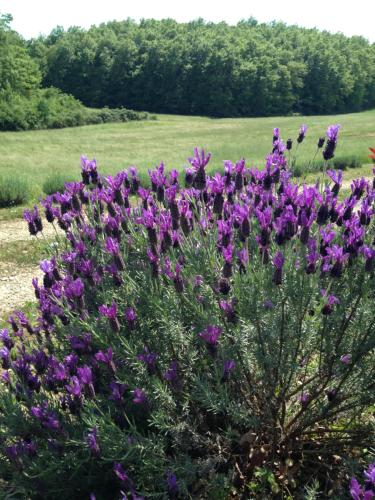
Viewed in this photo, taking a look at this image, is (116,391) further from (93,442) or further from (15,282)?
(15,282)

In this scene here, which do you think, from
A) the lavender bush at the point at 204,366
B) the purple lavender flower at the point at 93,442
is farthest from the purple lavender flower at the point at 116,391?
the purple lavender flower at the point at 93,442

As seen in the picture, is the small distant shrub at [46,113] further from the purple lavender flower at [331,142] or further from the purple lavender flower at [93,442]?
the purple lavender flower at [93,442]

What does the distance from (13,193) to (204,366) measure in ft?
30.2

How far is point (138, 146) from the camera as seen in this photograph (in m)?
28.2

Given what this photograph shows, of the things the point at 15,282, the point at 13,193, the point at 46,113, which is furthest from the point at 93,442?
the point at 46,113

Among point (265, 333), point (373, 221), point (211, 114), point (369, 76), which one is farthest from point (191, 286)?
point (369, 76)

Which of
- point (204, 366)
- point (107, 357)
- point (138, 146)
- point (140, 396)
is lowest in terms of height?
point (138, 146)

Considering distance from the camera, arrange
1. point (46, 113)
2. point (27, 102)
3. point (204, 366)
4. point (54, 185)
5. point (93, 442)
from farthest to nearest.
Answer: point (46, 113) < point (27, 102) < point (54, 185) < point (204, 366) < point (93, 442)

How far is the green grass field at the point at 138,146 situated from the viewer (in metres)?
17.4

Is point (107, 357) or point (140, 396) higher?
point (107, 357)

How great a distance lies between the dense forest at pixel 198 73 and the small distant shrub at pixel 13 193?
169 feet

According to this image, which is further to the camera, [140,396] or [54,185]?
[54,185]

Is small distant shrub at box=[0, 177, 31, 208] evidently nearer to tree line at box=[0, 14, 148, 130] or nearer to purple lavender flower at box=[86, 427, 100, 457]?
purple lavender flower at box=[86, 427, 100, 457]

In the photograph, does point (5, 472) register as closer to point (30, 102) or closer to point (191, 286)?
point (191, 286)
